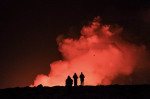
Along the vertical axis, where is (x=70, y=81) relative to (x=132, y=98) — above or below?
above

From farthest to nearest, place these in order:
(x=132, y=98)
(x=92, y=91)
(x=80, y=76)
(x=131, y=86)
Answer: (x=80, y=76), (x=131, y=86), (x=92, y=91), (x=132, y=98)

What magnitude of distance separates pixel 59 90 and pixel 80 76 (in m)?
5.15

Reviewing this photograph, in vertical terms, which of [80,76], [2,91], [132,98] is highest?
[80,76]

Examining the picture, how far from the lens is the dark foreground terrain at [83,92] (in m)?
27.2

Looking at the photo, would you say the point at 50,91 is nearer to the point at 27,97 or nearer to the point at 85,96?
the point at 27,97

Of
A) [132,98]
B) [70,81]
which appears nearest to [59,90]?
[70,81]

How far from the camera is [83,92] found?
93.6 feet

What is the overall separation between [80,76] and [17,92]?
10.8m

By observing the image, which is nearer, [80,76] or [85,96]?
[85,96]

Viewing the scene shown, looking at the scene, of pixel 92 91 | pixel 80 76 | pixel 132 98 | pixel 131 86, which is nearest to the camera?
pixel 132 98

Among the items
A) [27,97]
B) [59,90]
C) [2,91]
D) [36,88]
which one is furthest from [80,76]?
[2,91]

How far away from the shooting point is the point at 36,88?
3155cm

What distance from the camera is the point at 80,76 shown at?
33812mm

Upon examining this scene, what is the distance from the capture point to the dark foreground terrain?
27.2 m
